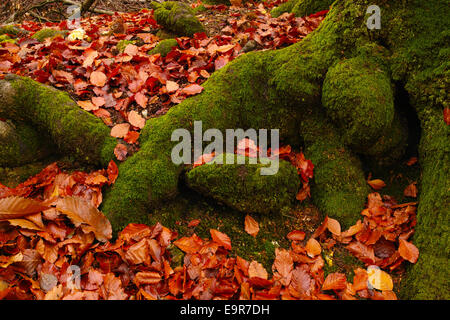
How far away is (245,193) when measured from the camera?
2406 mm

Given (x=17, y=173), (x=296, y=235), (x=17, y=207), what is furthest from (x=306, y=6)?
(x=17, y=207)

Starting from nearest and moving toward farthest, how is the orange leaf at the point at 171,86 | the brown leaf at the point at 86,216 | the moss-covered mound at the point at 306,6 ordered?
the brown leaf at the point at 86,216
the orange leaf at the point at 171,86
the moss-covered mound at the point at 306,6

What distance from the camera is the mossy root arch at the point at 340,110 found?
236cm

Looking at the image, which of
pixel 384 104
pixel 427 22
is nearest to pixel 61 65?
pixel 384 104

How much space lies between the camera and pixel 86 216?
2279mm

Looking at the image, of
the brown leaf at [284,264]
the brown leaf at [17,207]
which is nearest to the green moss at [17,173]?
the brown leaf at [17,207]

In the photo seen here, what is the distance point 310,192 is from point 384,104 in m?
0.95

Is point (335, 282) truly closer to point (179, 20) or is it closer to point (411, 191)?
point (411, 191)

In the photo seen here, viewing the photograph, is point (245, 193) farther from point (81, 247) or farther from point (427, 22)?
point (427, 22)

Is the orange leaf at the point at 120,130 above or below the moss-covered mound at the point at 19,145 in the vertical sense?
above

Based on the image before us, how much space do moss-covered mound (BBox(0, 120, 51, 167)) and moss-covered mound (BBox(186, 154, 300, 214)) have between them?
149 centimetres

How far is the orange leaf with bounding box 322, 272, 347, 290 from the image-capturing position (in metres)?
2.14

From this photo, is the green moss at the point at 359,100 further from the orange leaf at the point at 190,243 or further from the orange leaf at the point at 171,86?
the orange leaf at the point at 190,243

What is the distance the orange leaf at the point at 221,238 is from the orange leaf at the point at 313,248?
63 cm
